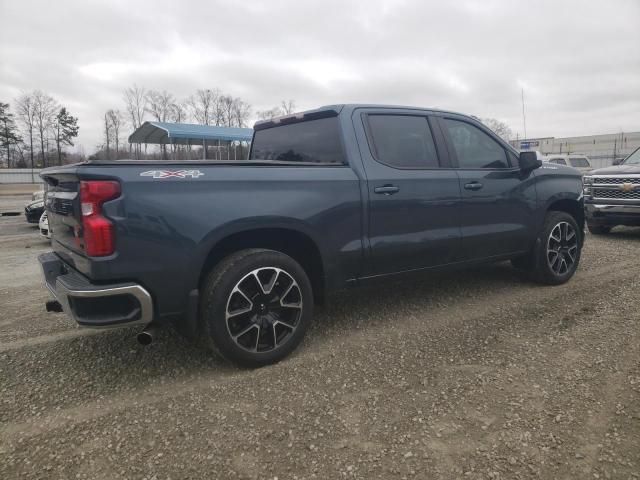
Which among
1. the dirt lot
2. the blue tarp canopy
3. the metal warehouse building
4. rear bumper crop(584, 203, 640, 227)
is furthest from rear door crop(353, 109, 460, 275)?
the metal warehouse building

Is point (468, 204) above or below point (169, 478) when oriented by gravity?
above

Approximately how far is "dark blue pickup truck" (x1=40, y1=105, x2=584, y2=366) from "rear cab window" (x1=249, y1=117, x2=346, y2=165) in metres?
0.01

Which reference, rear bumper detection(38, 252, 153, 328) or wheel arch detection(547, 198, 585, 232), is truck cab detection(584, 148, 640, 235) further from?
rear bumper detection(38, 252, 153, 328)

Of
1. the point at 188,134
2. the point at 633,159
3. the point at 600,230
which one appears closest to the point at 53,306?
the point at 600,230

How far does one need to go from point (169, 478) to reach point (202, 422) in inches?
17.2

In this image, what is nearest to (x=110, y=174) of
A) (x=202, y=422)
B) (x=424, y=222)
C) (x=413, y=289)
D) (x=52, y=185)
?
(x=52, y=185)

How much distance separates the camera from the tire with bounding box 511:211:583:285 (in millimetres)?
4742

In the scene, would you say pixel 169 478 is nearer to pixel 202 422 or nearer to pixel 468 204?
pixel 202 422

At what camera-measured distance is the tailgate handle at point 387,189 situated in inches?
137

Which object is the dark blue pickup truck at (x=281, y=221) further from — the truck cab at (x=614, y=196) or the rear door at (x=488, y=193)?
the truck cab at (x=614, y=196)

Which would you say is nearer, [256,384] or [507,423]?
[507,423]

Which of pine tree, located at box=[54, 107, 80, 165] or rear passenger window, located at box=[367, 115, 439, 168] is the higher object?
pine tree, located at box=[54, 107, 80, 165]

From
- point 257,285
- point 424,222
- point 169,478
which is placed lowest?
point 169,478

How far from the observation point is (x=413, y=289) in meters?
4.86
